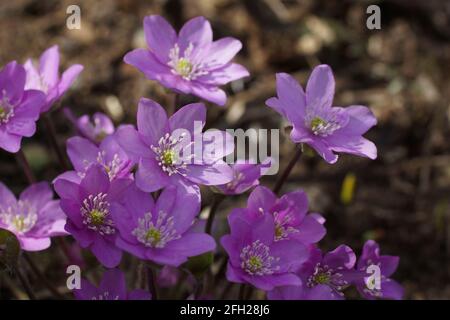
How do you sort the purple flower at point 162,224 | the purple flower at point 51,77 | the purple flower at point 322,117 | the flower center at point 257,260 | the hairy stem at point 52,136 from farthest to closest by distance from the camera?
the hairy stem at point 52,136
the purple flower at point 51,77
the purple flower at point 322,117
the flower center at point 257,260
the purple flower at point 162,224

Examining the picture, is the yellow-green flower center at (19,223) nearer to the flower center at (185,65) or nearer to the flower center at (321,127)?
the flower center at (185,65)

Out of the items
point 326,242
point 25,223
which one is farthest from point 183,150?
point 326,242

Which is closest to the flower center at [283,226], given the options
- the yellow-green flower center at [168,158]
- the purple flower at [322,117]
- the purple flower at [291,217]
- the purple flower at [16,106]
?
the purple flower at [291,217]

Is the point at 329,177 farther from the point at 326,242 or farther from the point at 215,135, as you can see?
the point at 215,135

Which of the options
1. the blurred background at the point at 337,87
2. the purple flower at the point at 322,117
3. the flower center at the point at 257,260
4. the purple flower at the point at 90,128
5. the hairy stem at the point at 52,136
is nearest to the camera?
the flower center at the point at 257,260

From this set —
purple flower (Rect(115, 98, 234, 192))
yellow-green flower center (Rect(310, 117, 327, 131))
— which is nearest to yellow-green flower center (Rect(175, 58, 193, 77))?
purple flower (Rect(115, 98, 234, 192))

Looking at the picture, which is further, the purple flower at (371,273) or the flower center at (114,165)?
the purple flower at (371,273)

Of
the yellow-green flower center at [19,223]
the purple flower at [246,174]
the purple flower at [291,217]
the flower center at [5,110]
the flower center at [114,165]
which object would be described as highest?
the flower center at [5,110]
